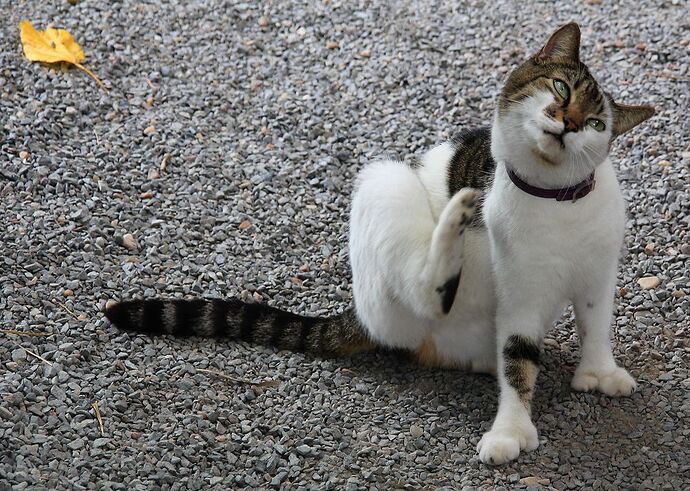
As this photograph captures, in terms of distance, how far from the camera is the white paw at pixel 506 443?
3562 millimetres

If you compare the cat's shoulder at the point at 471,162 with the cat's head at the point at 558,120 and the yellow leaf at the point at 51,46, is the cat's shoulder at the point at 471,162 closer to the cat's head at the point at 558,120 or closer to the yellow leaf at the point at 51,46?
the cat's head at the point at 558,120

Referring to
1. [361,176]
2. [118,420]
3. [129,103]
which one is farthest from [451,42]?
[118,420]

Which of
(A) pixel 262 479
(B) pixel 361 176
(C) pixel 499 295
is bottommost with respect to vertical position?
(A) pixel 262 479

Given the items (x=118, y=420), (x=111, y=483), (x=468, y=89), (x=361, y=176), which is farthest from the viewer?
(x=468, y=89)

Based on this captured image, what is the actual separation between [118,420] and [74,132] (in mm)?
2328

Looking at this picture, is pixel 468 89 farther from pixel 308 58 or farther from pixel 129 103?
pixel 129 103

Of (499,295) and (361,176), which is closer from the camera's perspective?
(499,295)

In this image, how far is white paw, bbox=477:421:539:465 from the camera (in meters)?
3.56

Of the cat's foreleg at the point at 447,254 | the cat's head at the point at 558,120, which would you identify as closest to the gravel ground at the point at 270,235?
the cat's foreleg at the point at 447,254

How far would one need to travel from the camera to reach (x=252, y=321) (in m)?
4.20

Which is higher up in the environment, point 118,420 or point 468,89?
point 468,89

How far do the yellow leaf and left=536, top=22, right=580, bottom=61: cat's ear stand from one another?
11.0 feet

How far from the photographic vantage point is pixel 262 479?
11.8 feet

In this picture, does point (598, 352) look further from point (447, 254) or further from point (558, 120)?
point (558, 120)
